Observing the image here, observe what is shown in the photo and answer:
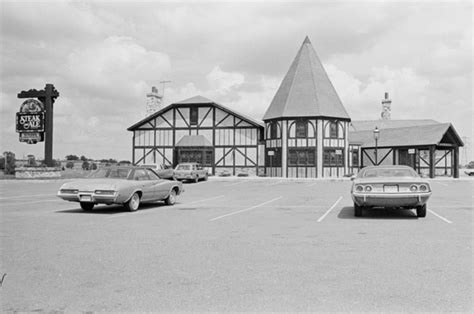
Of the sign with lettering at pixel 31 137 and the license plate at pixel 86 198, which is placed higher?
the sign with lettering at pixel 31 137

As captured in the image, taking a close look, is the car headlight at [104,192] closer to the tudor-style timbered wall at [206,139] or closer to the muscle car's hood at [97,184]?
the muscle car's hood at [97,184]

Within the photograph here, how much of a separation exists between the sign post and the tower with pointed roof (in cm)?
1961

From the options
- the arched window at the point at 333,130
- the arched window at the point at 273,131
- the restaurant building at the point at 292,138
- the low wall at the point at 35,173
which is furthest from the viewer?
the arched window at the point at 273,131

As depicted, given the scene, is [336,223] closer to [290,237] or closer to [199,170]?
[290,237]

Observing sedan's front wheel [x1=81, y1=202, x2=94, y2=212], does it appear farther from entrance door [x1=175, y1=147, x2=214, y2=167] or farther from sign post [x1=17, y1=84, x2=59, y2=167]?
entrance door [x1=175, y1=147, x2=214, y2=167]

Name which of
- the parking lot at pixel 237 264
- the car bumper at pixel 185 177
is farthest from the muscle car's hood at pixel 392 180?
the car bumper at pixel 185 177

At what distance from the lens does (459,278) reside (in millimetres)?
5734

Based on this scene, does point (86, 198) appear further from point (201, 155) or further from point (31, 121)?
point (201, 155)

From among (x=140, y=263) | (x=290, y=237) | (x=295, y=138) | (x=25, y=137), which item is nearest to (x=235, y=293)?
(x=140, y=263)

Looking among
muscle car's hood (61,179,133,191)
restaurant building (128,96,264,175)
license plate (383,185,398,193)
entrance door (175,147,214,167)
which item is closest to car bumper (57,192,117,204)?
muscle car's hood (61,179,133,191)

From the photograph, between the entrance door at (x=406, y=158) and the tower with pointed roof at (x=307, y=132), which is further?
the entrance door at (x=406, y=158)

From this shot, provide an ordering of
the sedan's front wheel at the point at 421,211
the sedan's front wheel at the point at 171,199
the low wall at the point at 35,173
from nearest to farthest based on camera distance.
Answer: the sedan's front wheel at the point at 421,211
the sedan's front wheel at the point at 171,199
the low wall at the point at 35,173

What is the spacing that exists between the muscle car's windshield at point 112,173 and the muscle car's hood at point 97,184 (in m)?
0.48

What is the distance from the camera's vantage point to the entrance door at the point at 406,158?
152ft
